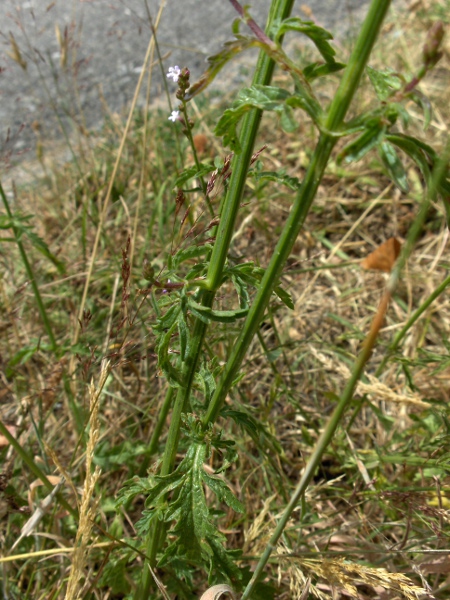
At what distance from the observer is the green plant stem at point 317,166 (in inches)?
29.6

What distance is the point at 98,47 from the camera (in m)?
3.56

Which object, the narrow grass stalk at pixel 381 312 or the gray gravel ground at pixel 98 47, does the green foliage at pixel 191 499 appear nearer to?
the narrow grass stalk at pixel 381 312

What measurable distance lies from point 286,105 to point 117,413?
129cm

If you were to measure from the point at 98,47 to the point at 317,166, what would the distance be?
3144 millimetres

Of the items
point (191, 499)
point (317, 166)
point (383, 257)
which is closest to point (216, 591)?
point (191, 499)

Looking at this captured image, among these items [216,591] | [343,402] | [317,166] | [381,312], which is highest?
[317,166]

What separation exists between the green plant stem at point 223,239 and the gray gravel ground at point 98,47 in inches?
88.8

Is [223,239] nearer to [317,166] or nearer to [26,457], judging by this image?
[317,166]

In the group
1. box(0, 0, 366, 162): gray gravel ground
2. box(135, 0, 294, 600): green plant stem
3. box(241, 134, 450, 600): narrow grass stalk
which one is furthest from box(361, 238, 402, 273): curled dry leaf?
box(0, 0, 366, 162): gray gravel ground

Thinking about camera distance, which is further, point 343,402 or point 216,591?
point 216,591

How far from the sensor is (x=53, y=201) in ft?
8.54

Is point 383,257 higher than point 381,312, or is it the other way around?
point 381,312

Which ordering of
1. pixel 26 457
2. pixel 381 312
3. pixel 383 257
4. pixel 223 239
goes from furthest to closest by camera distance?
pixel 383 257 → pixel 26 457 → pixel 223 239 → pixel 381 312

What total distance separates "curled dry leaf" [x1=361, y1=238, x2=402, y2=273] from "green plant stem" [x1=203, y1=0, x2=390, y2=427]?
4.11 feet
